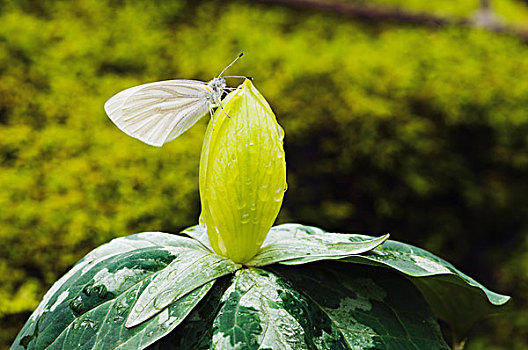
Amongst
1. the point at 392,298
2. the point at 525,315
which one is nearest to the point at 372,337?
the point at 392,298

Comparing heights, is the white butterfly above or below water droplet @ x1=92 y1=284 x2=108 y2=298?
above

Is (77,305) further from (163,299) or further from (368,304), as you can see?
(368,304)

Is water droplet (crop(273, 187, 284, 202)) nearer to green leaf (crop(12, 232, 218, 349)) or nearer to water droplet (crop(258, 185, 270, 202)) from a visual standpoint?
water droplet (crop(258, 185, 270, 202))

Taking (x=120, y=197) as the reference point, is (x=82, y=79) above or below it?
above

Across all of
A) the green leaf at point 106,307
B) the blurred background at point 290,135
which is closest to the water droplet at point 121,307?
the green leaf at point 106,307

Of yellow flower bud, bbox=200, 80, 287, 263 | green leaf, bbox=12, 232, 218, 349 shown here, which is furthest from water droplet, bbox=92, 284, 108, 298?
yellow flower bud, bbox=200, 80, 287, 263

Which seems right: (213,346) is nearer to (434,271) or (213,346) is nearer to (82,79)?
(434,271)

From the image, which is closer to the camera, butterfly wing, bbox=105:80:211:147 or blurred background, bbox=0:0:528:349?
butterfly wing, bbox=105:80:211:147
